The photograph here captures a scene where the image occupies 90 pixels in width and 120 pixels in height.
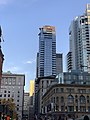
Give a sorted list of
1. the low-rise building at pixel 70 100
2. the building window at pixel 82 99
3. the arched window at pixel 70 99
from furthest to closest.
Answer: the building window at pixel 82 99 < the arched window at pixel 70 99 < the low-rise building at pixel 70 100

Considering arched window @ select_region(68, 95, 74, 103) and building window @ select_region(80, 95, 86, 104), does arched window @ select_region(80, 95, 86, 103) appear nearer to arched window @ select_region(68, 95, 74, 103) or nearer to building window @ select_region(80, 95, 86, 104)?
building window @ select_region(80, 95, 86, 104)

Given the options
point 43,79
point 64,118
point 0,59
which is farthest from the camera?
point 43,79

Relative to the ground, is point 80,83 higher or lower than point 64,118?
higher

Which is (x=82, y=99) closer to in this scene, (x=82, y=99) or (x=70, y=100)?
(x=82, y=99)

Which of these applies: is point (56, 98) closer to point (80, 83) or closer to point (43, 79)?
point (80, 83)

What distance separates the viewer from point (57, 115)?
121000 mm

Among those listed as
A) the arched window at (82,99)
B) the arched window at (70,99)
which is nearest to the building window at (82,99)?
the arched window at (82,99)

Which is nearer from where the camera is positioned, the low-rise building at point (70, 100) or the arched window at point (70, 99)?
the low-rise building at point (70, 100)

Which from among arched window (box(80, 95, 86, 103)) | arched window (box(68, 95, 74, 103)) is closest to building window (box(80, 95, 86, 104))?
arched window (box(80, 95, 86, 103))

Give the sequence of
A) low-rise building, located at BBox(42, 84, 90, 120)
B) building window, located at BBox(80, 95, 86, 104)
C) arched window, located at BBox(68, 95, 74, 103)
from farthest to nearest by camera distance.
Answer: building window, located at BBox(80, 95, 86, 104) < arched window, located at BBox(68, 95, 74, 103) < low-rise building, located at BBox(42, 84, 90, 120)

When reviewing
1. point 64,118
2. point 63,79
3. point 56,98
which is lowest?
point 64,118

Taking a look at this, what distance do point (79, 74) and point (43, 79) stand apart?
2408 inches

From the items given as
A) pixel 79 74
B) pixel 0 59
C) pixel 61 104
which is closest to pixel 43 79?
pixel 79 74

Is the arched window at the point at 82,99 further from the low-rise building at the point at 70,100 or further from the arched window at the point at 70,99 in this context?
the arched window at the point at 70,99
